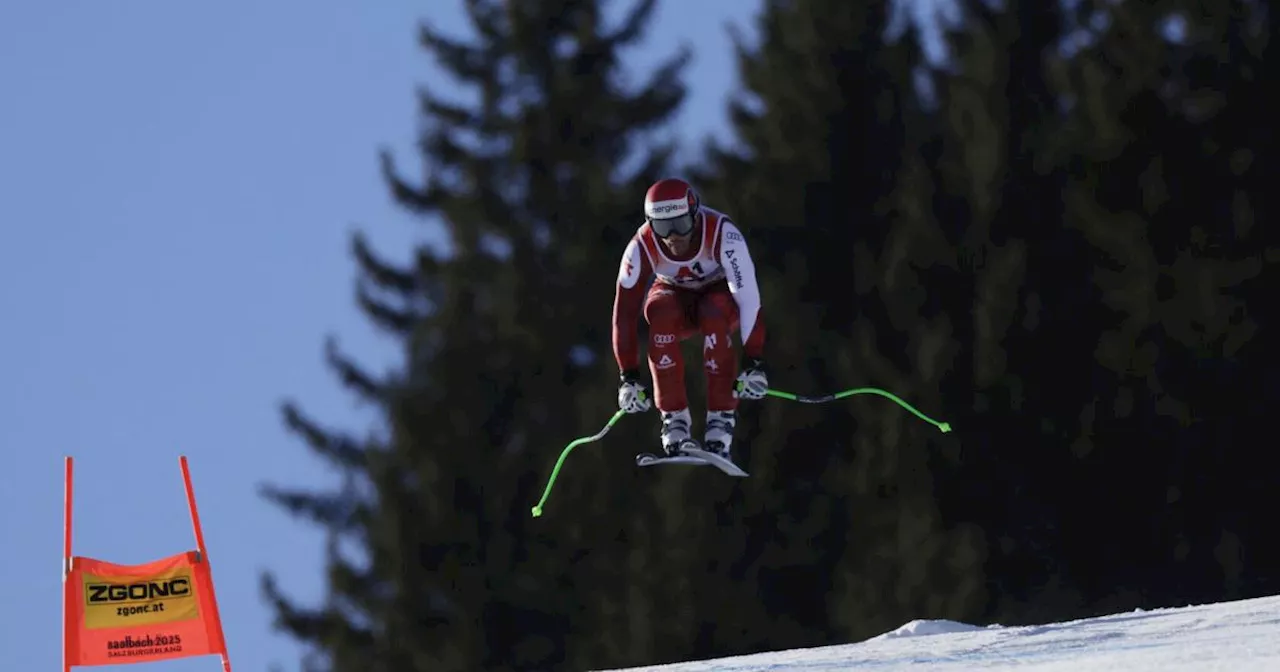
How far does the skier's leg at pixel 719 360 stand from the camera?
1633cm

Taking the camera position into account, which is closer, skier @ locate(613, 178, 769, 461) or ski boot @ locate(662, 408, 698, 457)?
skier @ locate(613, 178, 769, 461)

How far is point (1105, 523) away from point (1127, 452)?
1.05m

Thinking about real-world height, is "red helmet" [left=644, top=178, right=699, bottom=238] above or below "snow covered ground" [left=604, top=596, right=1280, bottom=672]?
above

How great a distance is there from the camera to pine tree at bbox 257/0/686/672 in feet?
116

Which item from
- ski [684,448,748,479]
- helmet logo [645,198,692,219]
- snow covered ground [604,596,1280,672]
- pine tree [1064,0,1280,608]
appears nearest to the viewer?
snow covered ground [604,596,1280,672]

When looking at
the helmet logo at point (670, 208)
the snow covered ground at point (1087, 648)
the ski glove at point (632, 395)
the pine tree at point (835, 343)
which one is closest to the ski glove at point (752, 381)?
the ski glove at point (632, 395)

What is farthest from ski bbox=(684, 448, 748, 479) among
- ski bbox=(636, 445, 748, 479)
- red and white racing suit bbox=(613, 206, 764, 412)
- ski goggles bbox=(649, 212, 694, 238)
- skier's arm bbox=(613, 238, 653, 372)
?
ski goggles bbox=(649, 212, 694, 238)

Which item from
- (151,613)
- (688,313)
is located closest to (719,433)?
(688,313)

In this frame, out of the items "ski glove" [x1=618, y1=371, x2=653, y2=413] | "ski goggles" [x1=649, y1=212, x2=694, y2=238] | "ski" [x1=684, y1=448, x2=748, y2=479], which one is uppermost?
"ski goggles" [x1=649, y1=212, x2=694, y2=238]

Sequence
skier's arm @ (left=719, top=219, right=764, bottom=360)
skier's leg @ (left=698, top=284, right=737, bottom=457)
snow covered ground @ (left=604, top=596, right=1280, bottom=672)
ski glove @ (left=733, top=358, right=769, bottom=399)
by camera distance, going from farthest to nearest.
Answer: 1. ski glove @ (left=733, top=358, right=769, bottom=399)
2. skier's leg @ (left=698, top=284, right=737, bottom=457)
3. skier's arm @ (left=719, top=219, right=764, bottom=360)
4. snow covered ground @ (left=604, top=596, right=1280, bottom=672)

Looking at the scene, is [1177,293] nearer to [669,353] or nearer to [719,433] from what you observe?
[719,433]

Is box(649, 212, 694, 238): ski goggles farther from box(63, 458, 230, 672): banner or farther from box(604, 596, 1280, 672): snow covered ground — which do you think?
box(63, 458, 230, 672): banner

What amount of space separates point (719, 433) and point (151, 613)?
3.81m

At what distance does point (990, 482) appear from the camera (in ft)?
107
